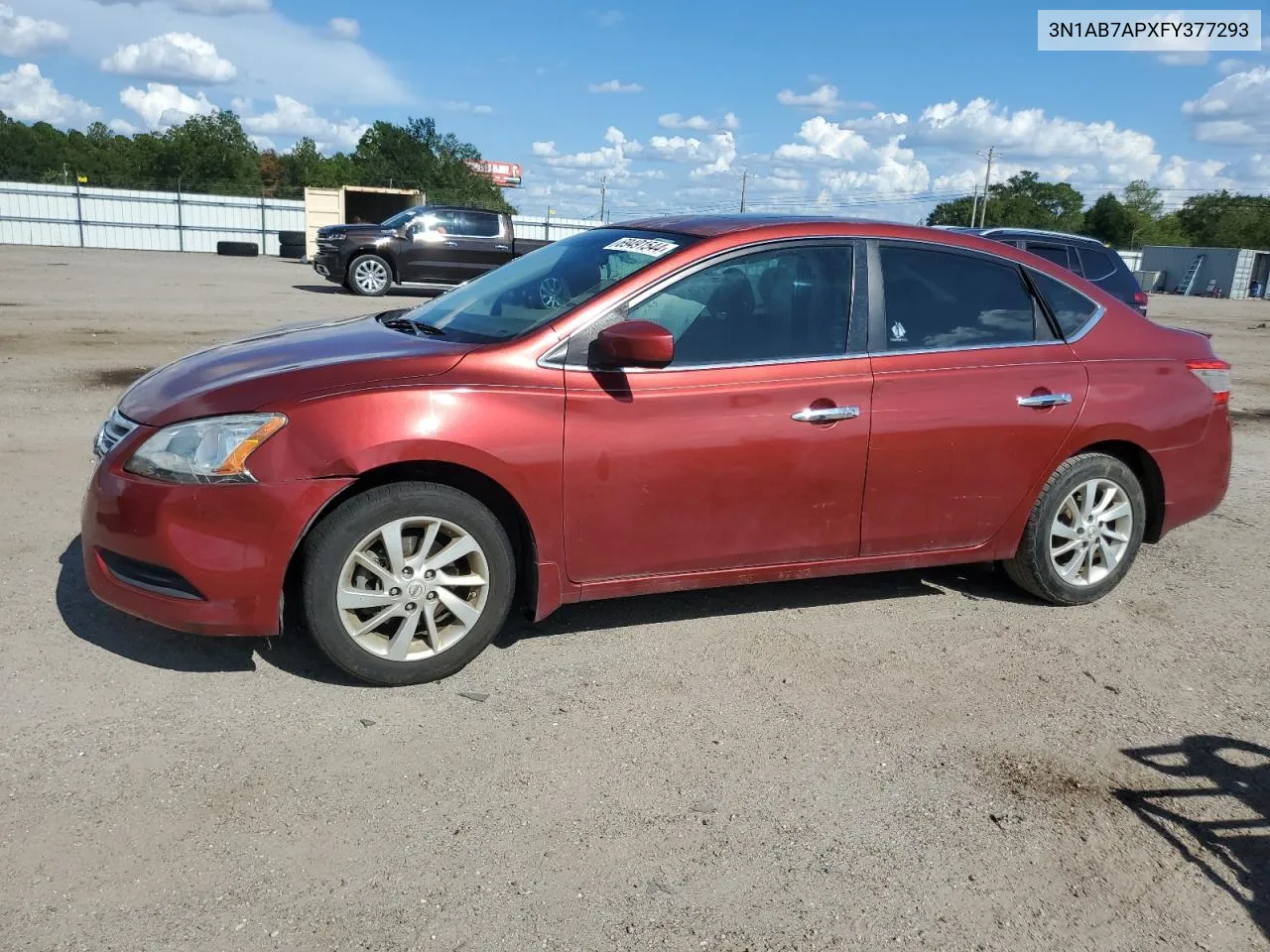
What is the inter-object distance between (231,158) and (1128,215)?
2918 inches

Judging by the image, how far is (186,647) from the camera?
3.96 metres

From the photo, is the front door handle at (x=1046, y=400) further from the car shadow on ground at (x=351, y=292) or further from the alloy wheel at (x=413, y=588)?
the car shadow on ground at (x=351, y=292)

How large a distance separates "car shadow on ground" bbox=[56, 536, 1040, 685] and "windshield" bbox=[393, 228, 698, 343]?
4.25 feet

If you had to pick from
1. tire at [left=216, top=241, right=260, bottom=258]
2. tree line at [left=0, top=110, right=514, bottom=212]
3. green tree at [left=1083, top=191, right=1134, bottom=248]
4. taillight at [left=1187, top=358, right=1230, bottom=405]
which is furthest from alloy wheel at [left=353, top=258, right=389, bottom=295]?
green tree at [left=1083, top=191, right=1134, bottom=248]

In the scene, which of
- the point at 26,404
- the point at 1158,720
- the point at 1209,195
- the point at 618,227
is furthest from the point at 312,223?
the point at 1209,195

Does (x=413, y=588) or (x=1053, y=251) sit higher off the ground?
(x=1053, y=251)

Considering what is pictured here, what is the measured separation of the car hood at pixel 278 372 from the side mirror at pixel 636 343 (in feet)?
1.73

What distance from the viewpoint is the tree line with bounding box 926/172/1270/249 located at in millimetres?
78188

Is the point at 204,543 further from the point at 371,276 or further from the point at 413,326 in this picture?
the point at 371,276

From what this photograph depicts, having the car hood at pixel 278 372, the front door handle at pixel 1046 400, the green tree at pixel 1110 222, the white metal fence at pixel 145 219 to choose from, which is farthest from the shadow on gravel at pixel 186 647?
the green tree at pixel 1110 222

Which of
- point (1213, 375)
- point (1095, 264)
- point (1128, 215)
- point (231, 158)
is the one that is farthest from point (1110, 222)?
point (1213, 375)

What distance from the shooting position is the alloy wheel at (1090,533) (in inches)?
189

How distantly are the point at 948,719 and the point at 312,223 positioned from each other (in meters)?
34.8

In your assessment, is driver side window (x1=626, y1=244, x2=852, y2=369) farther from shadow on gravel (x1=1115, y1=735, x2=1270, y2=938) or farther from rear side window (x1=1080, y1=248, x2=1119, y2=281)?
rear side window (x1=1080, y1=248, x2=1119, y2=281)
